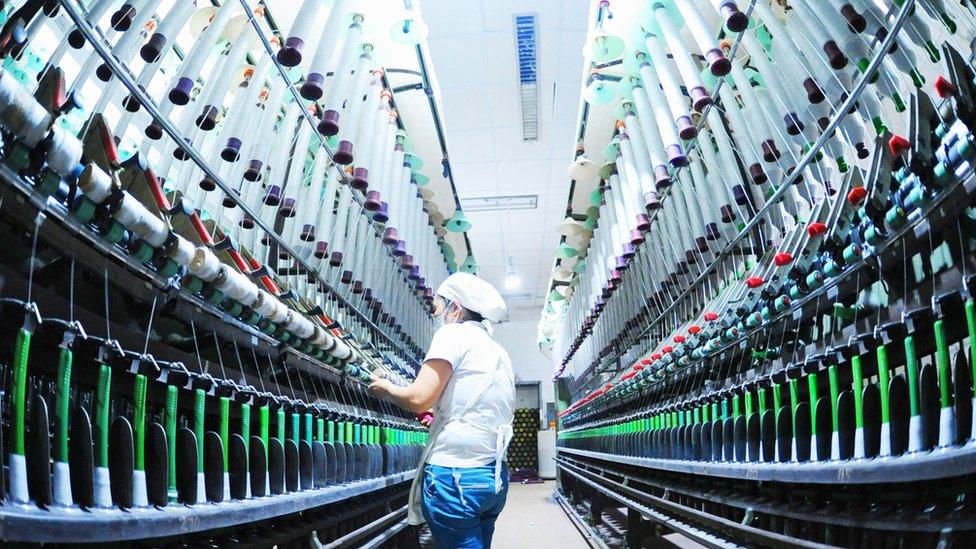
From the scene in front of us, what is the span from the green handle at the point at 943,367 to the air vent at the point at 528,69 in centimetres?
397

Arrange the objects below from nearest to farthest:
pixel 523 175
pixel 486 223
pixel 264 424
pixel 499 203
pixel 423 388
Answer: pixel 264 424, pixel 423 388, pixel 523 175, pixel 499 203, pixel 486 223

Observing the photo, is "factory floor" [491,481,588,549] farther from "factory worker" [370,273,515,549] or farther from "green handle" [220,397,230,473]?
"green handle" [220,397,230,473]

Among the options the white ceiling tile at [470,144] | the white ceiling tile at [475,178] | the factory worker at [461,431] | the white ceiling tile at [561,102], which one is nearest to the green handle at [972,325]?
the factory worker at [461,431]

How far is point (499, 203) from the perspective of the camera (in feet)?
28.6

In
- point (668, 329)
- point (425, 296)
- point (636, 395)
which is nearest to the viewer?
point (668, 329)

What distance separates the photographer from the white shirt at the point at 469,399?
211cm

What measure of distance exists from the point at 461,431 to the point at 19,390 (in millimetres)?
1271

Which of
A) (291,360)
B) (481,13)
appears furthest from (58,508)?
(481,13)

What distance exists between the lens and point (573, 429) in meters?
8.02

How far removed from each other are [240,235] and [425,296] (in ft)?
9.32

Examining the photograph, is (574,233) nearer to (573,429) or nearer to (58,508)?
(573,429)

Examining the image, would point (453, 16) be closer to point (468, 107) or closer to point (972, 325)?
point (468, 107)

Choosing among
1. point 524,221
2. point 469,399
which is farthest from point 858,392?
point 524,221

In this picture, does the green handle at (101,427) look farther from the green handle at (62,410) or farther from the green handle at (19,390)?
the green handle at (19,390)
